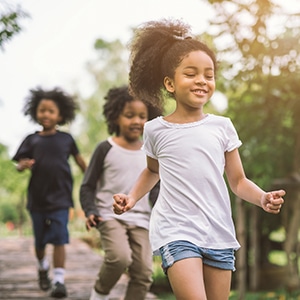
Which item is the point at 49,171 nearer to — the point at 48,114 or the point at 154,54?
the point at 48,114

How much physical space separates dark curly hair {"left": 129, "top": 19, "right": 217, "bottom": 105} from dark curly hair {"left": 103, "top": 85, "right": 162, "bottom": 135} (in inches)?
41.2

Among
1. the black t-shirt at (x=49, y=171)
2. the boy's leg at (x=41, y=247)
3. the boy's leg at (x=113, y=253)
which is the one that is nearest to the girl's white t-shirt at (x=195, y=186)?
the boy's leg at (x=113, y=253)

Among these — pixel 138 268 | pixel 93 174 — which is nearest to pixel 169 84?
pixel 93 174

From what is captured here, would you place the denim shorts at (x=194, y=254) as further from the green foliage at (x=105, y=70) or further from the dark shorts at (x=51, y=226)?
the green foliage at (x=105, y=70)

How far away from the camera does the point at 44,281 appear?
571cm

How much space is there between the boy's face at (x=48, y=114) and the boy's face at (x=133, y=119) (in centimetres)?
131

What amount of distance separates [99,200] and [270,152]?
14.4ft

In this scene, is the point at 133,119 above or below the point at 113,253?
above

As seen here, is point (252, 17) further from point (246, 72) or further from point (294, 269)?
point (294, 269)

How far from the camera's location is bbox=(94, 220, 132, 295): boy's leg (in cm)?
397

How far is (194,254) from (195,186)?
0.93ft

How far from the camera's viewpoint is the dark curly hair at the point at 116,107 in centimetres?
431

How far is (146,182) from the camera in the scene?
123 inches

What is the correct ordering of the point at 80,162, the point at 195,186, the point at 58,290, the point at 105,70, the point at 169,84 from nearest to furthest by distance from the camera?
the point at 195,186
the point at 169,84
the point at 58,290
the point at 80,162
the point at 105,70
